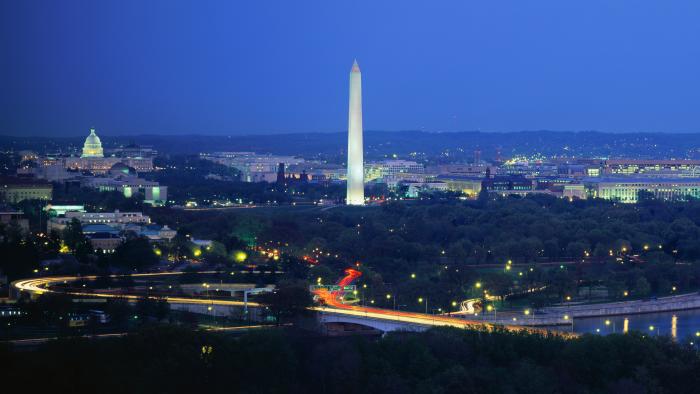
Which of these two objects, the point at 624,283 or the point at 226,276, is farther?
the point at 624,283

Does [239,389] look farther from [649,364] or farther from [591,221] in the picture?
[591,221]

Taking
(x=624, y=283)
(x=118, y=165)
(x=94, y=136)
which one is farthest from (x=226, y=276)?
(x=94, y=136)

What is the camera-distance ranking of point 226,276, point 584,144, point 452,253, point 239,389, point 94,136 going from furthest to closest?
point 584,144
point 94,136
point 452,253
point 226,276
point 239,389

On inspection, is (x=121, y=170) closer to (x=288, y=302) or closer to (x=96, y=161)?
(x=96, y=161)

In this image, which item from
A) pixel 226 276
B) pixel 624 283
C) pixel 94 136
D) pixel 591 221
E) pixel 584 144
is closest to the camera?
pixel 226 276

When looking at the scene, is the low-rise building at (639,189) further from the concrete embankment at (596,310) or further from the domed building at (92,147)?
the concrete embankment at (596,310)

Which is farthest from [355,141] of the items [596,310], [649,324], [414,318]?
[414,318]
